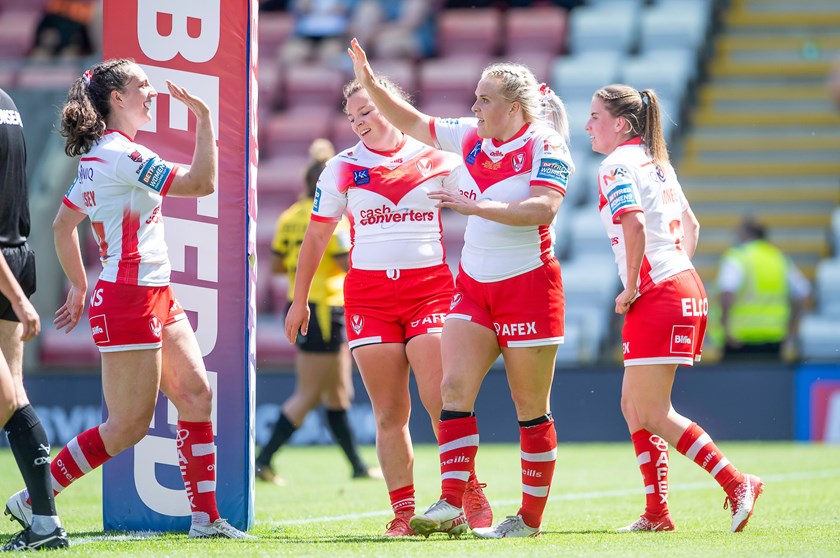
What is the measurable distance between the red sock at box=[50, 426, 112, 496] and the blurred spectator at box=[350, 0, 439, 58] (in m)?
12.0

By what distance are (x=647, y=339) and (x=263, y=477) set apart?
4.20 m

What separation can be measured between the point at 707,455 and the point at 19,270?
10.1 ft

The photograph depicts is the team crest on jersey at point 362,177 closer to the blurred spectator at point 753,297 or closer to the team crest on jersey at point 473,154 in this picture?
the team crest on jersey at point 473,154

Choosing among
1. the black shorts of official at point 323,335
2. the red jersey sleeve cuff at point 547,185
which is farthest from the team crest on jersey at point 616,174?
the black shorts of official at point 323,335

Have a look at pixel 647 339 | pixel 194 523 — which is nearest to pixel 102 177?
pixel 194 523

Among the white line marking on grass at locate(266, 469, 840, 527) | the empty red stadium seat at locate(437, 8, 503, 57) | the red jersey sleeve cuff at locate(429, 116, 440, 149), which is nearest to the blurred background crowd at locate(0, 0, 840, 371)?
the empty red stadium seat at locate(437, 8, 503, 57)

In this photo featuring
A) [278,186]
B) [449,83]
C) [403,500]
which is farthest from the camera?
[449,83]

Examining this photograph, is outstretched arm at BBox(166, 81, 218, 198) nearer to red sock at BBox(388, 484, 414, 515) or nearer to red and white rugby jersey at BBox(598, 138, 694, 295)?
red sock at BBox(388, 484, 414, 515)

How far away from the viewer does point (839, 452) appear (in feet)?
36.5

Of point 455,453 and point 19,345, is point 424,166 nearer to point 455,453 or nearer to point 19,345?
point 455,453

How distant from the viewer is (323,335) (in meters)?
9.41

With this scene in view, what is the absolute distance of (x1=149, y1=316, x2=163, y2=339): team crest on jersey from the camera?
17.8 ft

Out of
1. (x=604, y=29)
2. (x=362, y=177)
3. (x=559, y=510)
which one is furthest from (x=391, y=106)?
(x=604, y=29)

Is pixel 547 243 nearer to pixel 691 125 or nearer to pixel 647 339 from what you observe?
pixel 647 339
